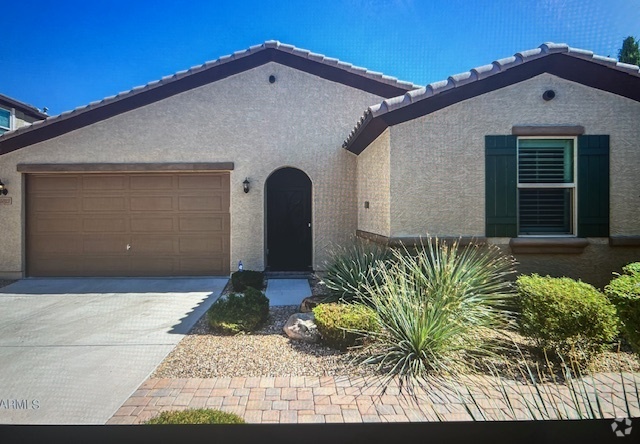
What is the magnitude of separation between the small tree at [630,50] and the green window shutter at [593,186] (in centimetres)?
174

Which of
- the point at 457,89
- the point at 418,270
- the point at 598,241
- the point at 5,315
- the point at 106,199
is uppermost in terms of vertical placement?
the point at 457,89

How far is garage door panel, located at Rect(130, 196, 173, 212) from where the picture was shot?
6.66 meters

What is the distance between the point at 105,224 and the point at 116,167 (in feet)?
3.71

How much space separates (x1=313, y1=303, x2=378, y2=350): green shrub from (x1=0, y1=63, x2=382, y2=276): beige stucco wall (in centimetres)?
366

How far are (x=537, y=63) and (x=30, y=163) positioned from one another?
28.3 ft

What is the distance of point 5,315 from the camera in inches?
121

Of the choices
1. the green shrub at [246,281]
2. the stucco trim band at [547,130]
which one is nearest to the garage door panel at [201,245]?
the green shrub at [246,281]

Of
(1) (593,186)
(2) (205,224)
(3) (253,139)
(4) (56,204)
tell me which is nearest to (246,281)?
(2) (205,224)

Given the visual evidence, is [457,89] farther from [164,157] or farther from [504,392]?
[164,157]

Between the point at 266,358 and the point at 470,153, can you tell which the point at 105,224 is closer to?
the point at 266,358

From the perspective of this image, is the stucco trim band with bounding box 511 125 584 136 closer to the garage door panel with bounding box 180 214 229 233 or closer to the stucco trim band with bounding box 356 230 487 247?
the stucco trim band with bounding box 356 230 487 247

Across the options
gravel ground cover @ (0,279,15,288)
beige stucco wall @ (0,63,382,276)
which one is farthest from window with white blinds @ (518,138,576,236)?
gravel ground cover @ (0,279,15,288)

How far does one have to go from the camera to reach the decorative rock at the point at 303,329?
11.3 feet

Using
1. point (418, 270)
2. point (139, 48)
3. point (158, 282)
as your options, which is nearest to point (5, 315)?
point (139, 48)
